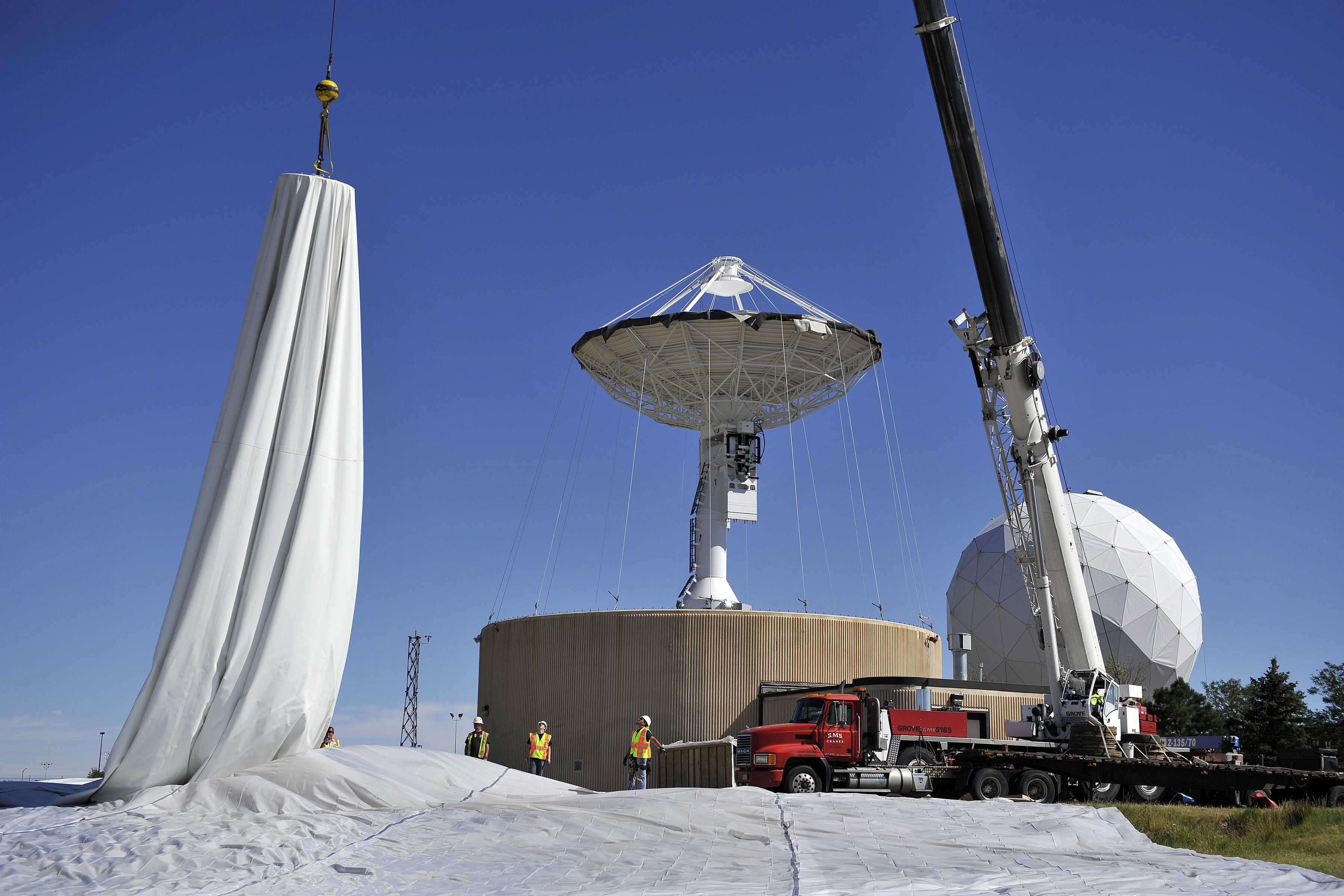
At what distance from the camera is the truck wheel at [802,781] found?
863 inches

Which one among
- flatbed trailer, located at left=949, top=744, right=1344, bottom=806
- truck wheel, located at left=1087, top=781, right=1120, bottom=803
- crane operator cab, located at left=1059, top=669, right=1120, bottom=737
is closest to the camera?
flatbed trailer, located at left=949, top=744, right=1344, bottom=806

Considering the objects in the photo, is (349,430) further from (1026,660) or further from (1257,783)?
(1026,660)

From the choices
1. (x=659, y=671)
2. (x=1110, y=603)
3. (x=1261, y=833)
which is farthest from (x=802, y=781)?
(x=1110, y=603)

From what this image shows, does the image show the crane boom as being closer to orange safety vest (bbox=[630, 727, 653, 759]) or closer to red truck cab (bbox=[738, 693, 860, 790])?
red truck cab (bbox=[738, 693, 860, 790])

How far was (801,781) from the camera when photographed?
2198cm

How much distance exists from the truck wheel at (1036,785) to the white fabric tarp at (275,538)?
15.4m

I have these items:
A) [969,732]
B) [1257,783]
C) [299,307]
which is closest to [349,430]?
[299,307]

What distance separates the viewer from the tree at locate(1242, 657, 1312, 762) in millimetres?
48750

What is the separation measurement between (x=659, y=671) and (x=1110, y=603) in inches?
989

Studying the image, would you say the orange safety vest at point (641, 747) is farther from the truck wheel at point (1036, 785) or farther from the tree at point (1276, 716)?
the tree at point (1276, 716)

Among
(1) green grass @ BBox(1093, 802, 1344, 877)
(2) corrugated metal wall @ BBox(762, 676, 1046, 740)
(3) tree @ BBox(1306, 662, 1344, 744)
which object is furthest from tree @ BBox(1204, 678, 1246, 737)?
(1) green grass @ BBox(1093, 802, 1344, 877)

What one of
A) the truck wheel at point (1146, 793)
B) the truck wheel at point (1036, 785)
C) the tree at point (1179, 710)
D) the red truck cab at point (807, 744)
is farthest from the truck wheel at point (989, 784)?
the tree at point (1179, 710)

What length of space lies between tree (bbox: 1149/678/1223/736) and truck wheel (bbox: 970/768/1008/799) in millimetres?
30222

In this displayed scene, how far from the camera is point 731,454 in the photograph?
41.1m
